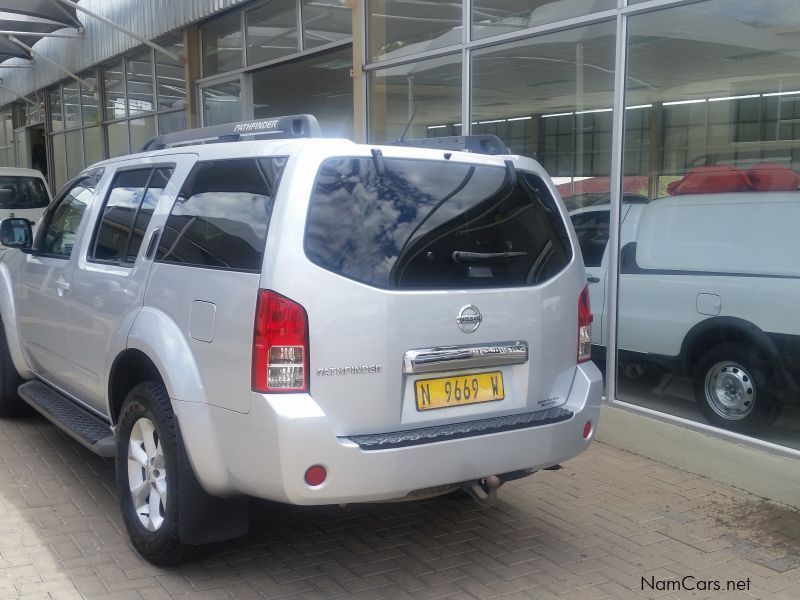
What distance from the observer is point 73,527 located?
4.20m

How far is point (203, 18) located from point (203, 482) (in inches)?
374

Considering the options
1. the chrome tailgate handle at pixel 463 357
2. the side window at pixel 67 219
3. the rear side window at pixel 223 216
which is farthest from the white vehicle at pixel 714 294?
the side window at pixel 67 219

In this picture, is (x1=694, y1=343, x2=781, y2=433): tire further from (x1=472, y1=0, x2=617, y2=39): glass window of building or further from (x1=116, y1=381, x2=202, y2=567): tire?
(x1=116, y1=381, x2=202, y2=567): tire

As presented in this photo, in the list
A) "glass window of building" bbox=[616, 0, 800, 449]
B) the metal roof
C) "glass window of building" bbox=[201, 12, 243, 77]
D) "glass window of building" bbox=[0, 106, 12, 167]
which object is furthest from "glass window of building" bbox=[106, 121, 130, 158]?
"glass window of building" bbox=[616, 0, 800, 449]

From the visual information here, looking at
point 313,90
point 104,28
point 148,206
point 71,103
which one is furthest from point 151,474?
point 71,103

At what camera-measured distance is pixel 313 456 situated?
3047 millimetres

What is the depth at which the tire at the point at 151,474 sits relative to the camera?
137 inches

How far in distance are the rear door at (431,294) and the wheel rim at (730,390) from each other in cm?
194

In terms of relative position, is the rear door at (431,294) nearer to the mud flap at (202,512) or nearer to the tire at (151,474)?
the mud flap at (202,512)

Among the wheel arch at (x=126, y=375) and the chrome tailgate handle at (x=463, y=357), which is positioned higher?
the chrome tailgate handle at (x=463, y=357)

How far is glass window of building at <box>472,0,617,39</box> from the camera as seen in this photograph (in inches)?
243

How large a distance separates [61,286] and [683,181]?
4.14 meters

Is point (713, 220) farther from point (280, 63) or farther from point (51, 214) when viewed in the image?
point (280, 63)

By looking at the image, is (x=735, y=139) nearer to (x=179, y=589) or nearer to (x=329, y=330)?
(x=329, y=330)
